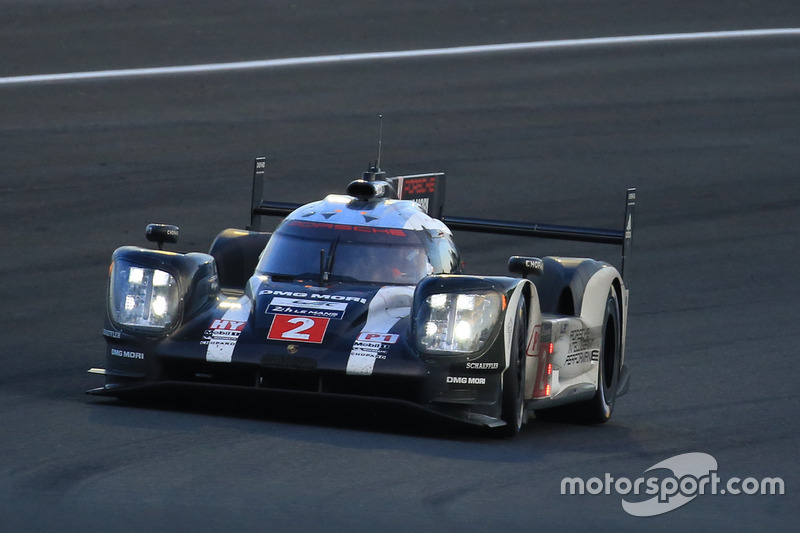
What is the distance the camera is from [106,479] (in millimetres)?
6641

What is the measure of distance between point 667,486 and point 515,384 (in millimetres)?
1335

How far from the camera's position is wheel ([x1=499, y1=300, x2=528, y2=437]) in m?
8.32

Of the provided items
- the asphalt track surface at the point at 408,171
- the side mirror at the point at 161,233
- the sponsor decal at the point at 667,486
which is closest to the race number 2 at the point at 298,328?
the asphalt track surface at the point at 408,171

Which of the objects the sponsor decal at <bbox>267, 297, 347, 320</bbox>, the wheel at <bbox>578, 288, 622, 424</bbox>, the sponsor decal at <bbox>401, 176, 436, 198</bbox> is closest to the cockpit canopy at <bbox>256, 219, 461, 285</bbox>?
the sponsor decal at <bbox>267, 297, 347, 320</bbox>

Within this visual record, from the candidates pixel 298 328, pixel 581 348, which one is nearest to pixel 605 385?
pixel 581 348

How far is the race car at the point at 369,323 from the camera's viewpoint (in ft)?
26.9

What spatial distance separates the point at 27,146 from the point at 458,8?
10.4 meters

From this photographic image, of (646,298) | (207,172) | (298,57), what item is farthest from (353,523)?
(298,57)

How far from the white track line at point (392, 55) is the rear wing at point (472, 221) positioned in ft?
36.7

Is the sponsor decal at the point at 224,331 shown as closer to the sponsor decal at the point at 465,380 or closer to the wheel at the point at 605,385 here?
the sponsor decal at the point at 465,380

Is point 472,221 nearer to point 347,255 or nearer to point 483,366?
point 347,255

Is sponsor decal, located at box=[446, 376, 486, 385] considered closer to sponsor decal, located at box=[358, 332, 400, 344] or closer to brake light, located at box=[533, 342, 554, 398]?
sponsor decal, located at box=[358, 332, 400, 344]

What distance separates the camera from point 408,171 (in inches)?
728

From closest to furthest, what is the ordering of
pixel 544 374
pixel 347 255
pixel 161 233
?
pixel 544 374
pixel 347 255
pixel 161 233
